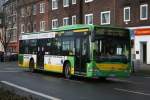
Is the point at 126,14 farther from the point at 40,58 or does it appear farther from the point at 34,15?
the point at 34,15

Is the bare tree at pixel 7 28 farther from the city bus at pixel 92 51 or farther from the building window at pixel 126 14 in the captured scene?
the city bus at pixel 92 51

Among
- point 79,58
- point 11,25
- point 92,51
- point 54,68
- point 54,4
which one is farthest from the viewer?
point 11,25

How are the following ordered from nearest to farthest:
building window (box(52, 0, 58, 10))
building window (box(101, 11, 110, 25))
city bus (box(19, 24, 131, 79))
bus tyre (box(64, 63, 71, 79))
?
city bus (box(19, 24, 131, 79)) → bus tyre (box(64, 63, 71, 79)) → building window (box(101, 11, 110, 25)) → building window (box(52, 0, 58, 10))

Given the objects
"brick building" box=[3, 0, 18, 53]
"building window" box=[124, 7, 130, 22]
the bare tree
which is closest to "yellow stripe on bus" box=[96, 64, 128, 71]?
"building window" box=[124, 7, 130, 22]

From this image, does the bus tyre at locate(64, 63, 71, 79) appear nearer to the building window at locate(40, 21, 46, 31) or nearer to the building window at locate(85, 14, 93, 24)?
the building window at locate(85, 14, 93, 24)

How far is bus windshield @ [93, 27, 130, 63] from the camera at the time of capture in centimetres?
2336

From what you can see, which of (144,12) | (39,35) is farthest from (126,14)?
(39,35)

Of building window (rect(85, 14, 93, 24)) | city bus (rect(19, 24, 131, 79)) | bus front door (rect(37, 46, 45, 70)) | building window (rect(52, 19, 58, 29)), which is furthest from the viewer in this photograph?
building window (rect(52, 19, 58, 29))

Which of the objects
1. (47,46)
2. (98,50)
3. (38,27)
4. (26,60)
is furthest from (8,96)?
(38,27)

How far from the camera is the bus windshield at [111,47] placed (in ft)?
76.6

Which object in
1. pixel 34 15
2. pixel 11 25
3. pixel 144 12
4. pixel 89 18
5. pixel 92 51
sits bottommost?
pixel 92 51

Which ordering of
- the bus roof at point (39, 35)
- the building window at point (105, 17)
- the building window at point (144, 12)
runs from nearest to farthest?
1. the bus roof at point (39, 35)
2. the building window at point (144, 12)
3. the building window at point (105, 17)

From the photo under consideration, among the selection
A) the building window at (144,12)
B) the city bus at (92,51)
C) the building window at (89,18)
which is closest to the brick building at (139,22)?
the building window at (144,12)

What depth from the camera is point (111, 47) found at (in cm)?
2362
